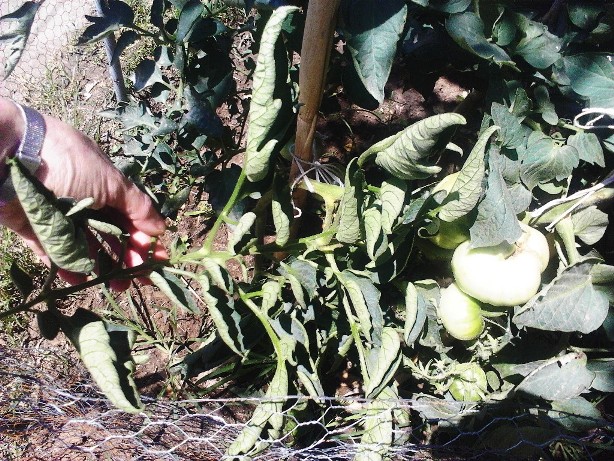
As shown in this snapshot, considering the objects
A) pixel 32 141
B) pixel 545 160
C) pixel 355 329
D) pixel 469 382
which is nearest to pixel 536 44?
pixel 545 160

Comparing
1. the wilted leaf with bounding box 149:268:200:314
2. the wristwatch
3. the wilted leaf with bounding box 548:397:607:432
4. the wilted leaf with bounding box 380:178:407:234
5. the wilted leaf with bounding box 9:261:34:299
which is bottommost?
the wilted leaf with bounding box 548:397:607:432

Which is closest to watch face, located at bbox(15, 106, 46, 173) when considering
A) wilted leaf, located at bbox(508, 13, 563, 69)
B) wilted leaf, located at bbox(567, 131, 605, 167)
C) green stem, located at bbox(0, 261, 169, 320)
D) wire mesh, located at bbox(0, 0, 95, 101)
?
green stem, located at bbox(0, 261, 169, 320)

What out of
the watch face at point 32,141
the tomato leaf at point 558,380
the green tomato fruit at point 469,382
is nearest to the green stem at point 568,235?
the tomato leaf at point 558,380

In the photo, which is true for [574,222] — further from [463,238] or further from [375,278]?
[375,278]

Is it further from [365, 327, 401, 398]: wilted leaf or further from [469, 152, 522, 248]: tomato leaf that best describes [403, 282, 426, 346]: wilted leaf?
[469, 152, 522, 248]: tomato leaf

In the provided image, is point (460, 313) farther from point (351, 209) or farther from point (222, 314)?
point (222, 314)

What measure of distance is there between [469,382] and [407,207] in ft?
1.81

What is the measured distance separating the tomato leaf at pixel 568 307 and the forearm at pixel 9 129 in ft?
3.29

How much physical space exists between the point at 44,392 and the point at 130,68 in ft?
4.15

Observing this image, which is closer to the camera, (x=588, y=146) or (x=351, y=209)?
(x=351, y=209)

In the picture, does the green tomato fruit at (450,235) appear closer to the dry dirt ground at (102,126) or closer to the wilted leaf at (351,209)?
the wilted leaf at (351,209)

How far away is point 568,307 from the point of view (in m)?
1.12

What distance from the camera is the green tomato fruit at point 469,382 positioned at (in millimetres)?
1341

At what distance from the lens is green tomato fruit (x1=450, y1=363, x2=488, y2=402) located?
4.40 feet
